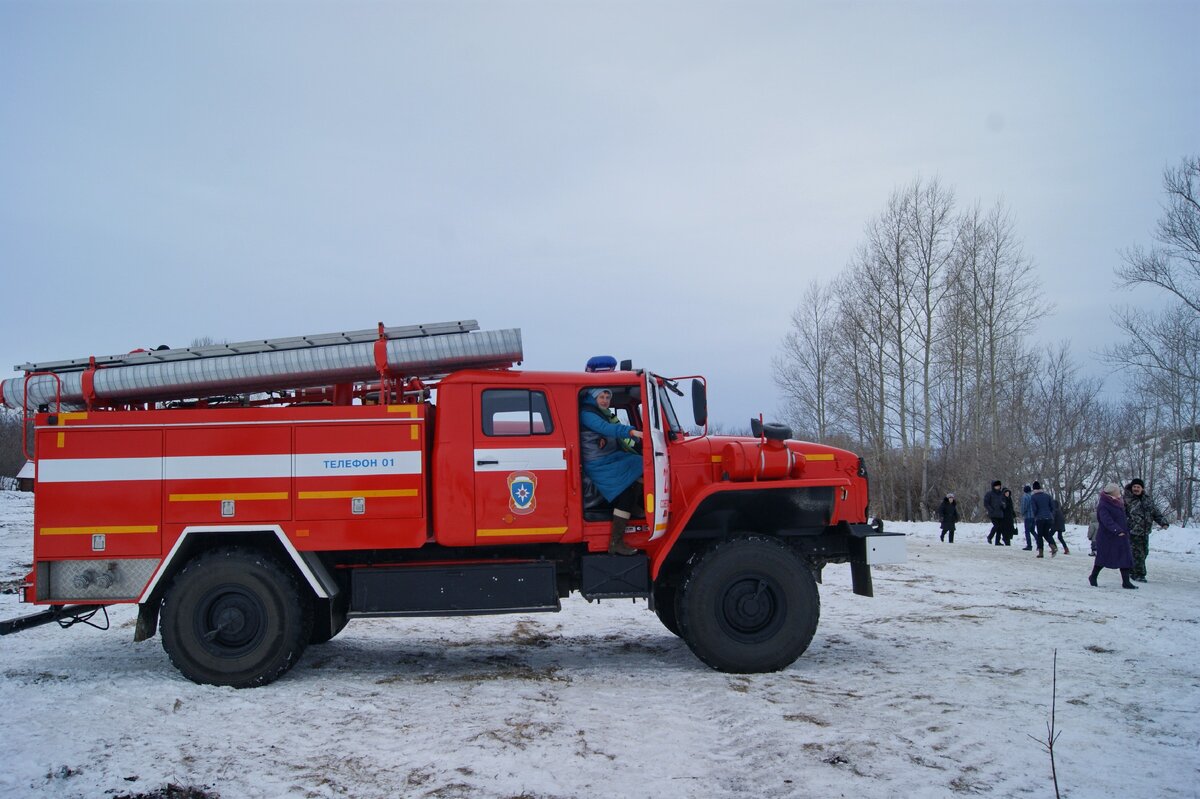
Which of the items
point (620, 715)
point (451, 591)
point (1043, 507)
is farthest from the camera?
point (1043, 507)

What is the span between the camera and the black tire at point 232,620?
6668 millimetres

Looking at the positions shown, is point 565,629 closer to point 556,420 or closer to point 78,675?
point 556,420

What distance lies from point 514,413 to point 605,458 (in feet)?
2.90

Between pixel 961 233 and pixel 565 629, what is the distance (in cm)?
3297

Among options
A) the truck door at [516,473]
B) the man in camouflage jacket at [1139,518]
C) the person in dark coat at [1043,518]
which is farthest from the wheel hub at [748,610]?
the person in dark coat at [1043,518]

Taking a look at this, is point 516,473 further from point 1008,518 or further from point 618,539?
point 1008,518

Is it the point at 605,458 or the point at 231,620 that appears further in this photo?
the point at 605,458

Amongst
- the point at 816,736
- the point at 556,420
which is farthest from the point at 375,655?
→ the point at 816,736

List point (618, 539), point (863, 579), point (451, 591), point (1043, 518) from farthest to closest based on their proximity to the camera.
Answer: point (1043, 518) → point (863, 579) → point (618, 539) → point (451, 591)

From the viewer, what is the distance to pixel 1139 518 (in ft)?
40.6

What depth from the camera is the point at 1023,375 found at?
36.0 meters

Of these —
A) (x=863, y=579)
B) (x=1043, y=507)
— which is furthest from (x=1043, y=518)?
(x=863, y=579)

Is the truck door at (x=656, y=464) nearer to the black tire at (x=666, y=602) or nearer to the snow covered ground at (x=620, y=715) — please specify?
the black tire at (x=666, y=602)

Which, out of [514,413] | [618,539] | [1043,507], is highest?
[514,413]
